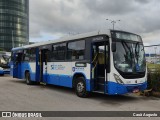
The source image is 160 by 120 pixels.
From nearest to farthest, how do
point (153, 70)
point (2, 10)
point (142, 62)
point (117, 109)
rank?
point (117, 109) → point (142, 62) → point (153, 70) → point (2, 10)

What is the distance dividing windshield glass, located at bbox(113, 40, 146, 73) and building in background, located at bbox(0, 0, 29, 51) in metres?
109

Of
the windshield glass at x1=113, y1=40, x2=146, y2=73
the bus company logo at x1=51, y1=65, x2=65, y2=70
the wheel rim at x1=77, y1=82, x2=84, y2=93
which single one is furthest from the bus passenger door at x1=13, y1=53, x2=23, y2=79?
the windshield glass at x1=113, y1=40, x2=146, y2=73

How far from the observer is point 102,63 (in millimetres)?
Answer: 11789

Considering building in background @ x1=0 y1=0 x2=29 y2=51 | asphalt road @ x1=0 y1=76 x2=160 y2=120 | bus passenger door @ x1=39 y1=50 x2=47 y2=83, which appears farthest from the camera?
building in background @ x1=0 y1=0 x2=29 y2=51

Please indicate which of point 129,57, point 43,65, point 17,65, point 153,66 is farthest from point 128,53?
point 17,65

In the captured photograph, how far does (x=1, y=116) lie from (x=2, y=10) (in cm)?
11716

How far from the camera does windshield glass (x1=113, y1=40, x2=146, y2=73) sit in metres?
11.0

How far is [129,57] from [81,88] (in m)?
2.73

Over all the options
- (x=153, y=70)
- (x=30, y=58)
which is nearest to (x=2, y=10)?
(x=30, y=58)

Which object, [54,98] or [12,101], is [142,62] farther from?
[12,101]

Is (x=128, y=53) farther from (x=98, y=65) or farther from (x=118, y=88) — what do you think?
(x=118, y=88)

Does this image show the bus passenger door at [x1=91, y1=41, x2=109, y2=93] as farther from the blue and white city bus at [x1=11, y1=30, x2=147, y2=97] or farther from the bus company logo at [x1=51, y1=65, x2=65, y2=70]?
the bus company logo at [x1=51, y1=65, x2=65, y2=70]

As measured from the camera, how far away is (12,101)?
1117 cm

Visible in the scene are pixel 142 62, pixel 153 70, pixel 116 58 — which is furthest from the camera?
pixel 153 70
